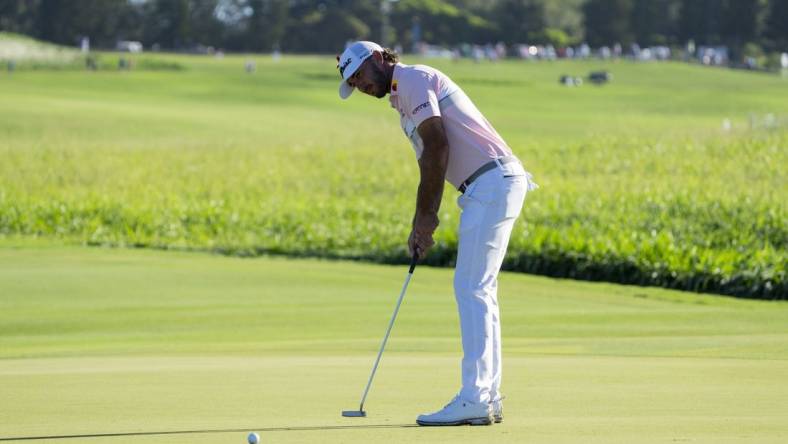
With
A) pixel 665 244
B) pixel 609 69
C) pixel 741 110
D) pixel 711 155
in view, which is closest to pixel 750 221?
pixel 665 244

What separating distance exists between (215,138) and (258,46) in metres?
79.3

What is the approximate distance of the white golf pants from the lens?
6.81 metres

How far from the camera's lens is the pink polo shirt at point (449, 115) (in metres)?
6.70

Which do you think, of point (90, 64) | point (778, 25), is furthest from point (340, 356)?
point (778, 25)

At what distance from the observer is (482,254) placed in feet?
22.3

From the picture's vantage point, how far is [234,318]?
1396 cm

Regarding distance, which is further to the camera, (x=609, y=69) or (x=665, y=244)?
(x=609, y=69)

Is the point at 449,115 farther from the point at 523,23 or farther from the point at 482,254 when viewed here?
the point at 523,23

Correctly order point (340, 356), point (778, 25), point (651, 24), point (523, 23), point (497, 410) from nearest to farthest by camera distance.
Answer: point (497, 410), point (340, 356), point (778, 25), point (523, 23), point (651, 24)

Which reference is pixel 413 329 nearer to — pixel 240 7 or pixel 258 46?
pixel 258 46

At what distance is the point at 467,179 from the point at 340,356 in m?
3.61

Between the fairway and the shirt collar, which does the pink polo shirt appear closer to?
the shirt collar

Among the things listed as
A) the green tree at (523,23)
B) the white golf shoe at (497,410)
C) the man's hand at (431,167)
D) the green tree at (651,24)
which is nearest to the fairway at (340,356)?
the white golf shoe at (497,410)

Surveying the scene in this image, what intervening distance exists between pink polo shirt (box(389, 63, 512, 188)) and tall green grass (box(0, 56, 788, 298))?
11.7m
